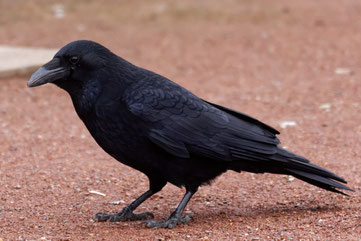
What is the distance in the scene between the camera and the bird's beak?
4.49 metres

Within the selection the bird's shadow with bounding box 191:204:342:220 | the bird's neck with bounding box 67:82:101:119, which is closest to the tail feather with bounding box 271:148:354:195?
the bird's shadow with bounding box 191:204:342:220

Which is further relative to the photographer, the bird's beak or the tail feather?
the tail feather

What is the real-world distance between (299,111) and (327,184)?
3.10 meters

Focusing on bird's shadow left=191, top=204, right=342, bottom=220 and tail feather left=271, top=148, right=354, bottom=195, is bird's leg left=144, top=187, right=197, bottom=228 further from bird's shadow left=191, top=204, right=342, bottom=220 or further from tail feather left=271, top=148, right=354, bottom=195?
tail feather left=271, top=148, right=354, bottom=195

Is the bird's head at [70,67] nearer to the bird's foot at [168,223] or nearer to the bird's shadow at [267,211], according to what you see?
the bird's foot at [168,223]

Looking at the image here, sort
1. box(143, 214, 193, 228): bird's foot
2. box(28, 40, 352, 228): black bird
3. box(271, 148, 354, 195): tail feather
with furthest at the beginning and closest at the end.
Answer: box(271, 148, 354, 195): tail feather, box(143, 214, 193, 228): bird's foot, box(28, 40, 352, 228): black bird

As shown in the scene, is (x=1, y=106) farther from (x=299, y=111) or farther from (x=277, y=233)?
(x=277, y=233)

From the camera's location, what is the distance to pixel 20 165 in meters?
6.02

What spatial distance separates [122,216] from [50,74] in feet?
3.74

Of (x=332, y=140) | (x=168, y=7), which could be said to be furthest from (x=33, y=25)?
(x=332, y=140)

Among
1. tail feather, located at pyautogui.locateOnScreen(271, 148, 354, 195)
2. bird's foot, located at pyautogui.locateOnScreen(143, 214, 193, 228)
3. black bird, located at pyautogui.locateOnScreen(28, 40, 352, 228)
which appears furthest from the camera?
tail feather, located at pyautogui.locateOnScreen(271, 148, 354, 195)

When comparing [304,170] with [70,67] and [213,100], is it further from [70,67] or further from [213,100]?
[213,100]

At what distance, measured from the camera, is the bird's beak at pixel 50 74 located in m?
4.49

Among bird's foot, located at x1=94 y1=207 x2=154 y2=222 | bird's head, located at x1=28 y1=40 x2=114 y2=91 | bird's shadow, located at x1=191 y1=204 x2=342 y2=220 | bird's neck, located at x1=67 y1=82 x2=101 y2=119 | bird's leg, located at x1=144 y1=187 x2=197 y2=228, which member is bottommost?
bird's foot, located at x1=94 y1=207 x2=154 y2=222
